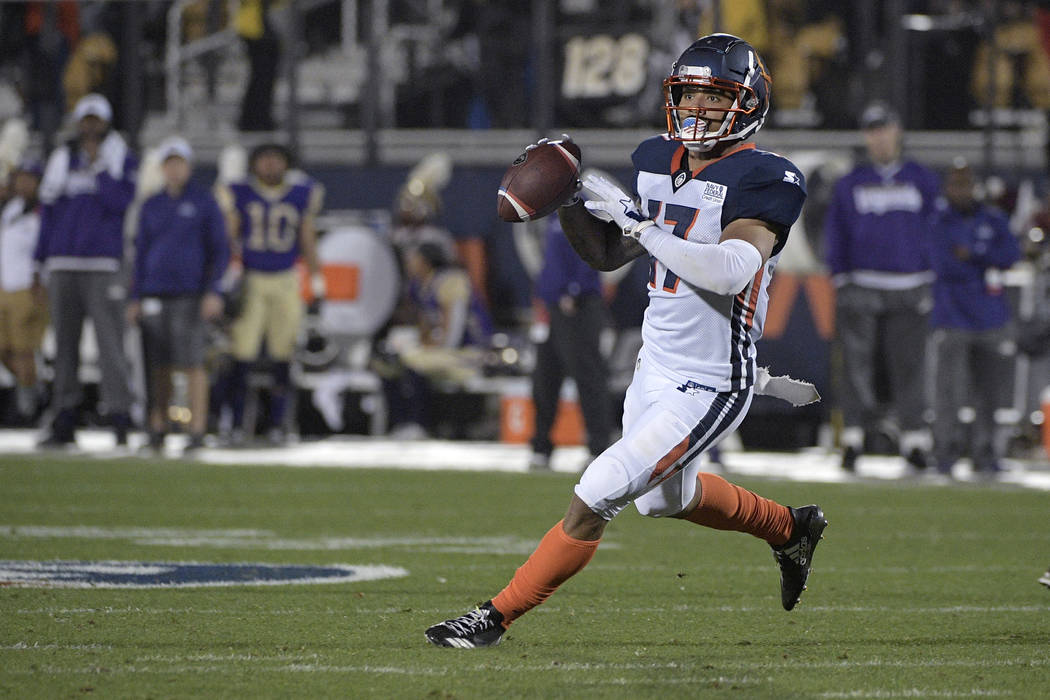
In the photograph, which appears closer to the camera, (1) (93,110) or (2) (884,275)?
(2) (884,275)

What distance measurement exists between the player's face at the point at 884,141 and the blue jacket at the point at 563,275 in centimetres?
169

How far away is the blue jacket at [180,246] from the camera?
10.6 meters

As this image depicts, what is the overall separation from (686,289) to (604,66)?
30.8ft

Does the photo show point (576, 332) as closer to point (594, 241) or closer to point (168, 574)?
point (168, 574)

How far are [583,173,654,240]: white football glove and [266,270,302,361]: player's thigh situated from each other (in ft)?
23.7

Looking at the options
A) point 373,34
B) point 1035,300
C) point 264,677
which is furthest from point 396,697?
point 373,34

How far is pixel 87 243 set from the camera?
10.6 m

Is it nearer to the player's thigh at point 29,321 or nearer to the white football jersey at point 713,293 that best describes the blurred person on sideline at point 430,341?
the player's thigh at point 29,321

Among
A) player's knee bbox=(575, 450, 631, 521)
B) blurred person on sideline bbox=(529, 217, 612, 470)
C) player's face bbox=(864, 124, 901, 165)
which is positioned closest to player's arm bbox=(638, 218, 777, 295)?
player's knee bbox=(575, 450, 631, 521)

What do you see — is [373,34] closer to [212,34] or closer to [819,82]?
[212,34]

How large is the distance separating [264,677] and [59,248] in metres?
7.24

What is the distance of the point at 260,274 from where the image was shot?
1158 cm

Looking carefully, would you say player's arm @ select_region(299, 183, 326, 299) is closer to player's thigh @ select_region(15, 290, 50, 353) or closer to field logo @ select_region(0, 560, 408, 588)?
player's thigh @ select_region(15, 290, 50, 353)

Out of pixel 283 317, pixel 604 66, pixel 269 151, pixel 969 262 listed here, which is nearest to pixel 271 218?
pixel 269 151
